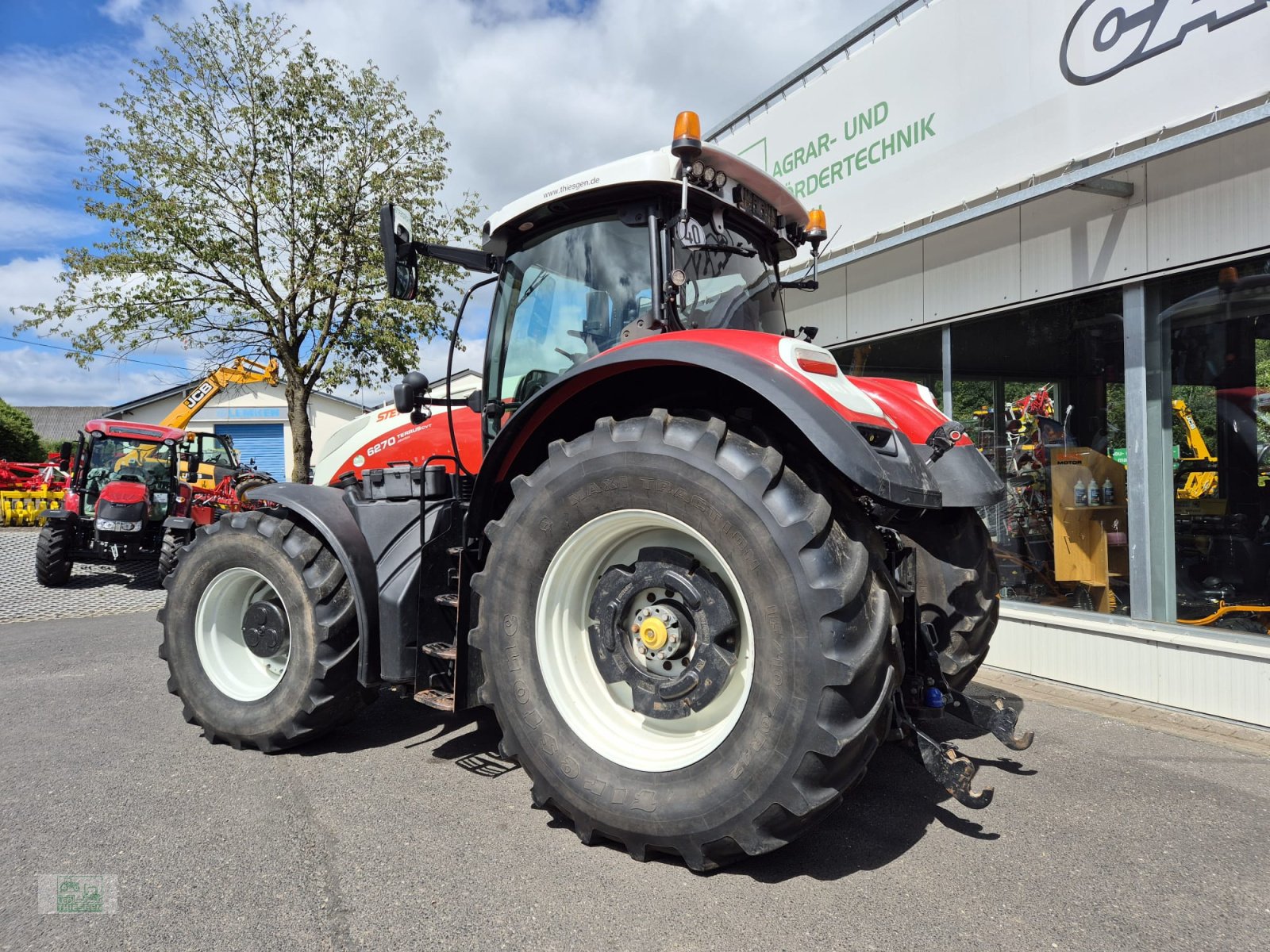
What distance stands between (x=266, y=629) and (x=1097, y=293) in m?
5.09

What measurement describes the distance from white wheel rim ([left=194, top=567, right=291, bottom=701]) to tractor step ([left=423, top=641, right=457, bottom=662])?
908 mm

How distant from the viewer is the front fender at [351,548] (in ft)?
10.7

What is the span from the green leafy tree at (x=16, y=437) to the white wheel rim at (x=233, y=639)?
27380mm

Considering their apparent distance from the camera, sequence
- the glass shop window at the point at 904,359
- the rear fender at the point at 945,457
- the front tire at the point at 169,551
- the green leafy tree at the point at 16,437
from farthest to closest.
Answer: the green leafy tree at the point at 16,437, the front tire at the point at 169,551, the glass shop window at the point at 904,359, the rear fender at the point at 945,457

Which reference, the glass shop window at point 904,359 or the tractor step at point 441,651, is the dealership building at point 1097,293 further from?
the tractor step at point 441,651

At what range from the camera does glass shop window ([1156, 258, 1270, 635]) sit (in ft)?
14.4

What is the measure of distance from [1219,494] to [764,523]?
3.84m

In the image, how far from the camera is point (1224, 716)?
4.20m

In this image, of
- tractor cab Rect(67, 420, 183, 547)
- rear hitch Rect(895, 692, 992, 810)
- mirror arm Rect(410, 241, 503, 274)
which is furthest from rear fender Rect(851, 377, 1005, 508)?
tractor cab Rect(67, 420, 183, 547)

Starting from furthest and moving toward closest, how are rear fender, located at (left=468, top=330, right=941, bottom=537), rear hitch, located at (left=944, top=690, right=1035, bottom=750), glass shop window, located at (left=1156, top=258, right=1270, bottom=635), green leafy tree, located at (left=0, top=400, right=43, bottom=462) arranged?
green leafy tree, located at (left=0, top=400, right=43, bottom=462), glass shop window, located at (left=1156, top=258, right=1270, bottom=635), rear hitch, located at (left=944, top=690, right=1035, bottom=750), rear fender, located at (left=468, top=330, right=941, bottom=537)

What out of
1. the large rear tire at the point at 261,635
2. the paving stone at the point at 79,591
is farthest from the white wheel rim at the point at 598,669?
the paving stone at the point at 79,591

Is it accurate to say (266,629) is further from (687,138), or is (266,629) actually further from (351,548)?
(687,138)

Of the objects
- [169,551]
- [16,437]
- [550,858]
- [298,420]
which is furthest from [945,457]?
[16,437]

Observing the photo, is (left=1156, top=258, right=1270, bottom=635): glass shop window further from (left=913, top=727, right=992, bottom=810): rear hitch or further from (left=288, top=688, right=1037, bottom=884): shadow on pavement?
(left=913, top=727, right=992, bottom=810): rear hitch
